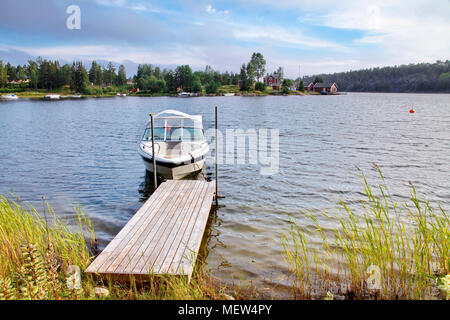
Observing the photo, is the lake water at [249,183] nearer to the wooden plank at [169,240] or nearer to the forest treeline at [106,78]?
the wooden plank at [169,240]

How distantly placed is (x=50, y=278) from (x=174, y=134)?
10427 millimetres

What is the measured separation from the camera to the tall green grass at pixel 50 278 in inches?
149

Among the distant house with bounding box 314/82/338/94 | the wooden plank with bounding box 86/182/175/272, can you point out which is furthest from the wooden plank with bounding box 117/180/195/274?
the distant house with bounding box 314/82/338/94

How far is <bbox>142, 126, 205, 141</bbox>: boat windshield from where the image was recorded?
46.1ft

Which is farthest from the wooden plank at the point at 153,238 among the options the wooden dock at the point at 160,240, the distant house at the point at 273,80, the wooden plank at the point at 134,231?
the distant house at the point at 273,80

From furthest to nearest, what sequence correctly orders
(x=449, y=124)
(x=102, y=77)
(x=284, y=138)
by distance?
1. (x=102, y=77)
2. (x=449, y=124)
3. (x=284, y=138)

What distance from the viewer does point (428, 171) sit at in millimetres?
14703

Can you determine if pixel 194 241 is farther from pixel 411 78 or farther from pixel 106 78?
pixel 411 78

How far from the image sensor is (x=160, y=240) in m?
6.41

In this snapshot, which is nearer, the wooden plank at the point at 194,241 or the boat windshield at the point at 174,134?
the wooden plank at the point at 194,241
